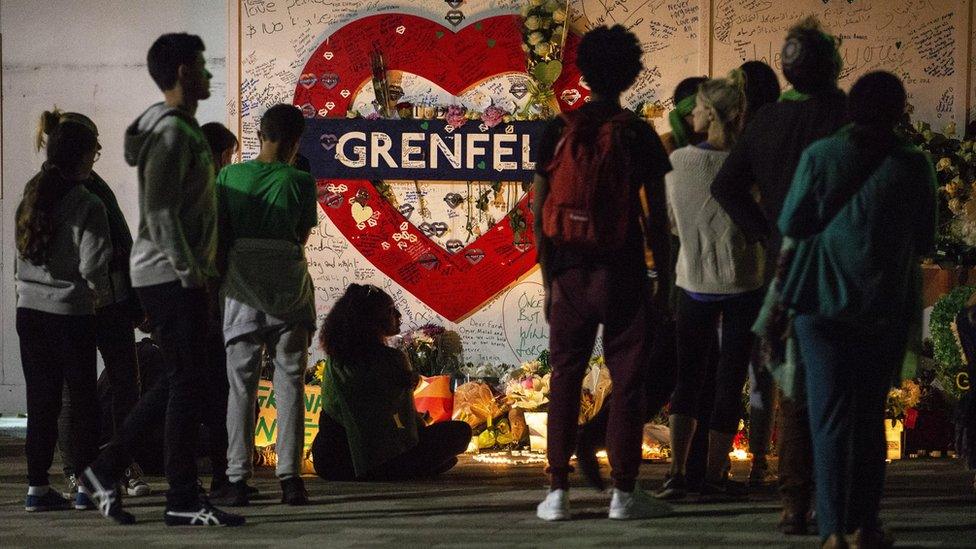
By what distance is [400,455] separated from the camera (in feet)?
22.3

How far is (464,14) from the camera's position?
9352mm

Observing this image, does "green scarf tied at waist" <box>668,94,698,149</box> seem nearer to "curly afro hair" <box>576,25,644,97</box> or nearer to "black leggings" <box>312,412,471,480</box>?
"curly afro hair" <box>576,25,644,97</box>

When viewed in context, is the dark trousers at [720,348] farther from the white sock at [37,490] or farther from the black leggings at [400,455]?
the white sock at [37,490]

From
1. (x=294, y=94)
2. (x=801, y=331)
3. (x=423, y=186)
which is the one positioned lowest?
(x=801, y=331)

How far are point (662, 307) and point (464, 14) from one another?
4.67m

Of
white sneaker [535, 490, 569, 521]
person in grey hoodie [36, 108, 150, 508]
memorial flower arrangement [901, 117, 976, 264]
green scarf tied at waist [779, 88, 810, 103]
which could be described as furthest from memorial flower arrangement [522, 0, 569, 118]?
white sneaker [535, 490, 569, 521]

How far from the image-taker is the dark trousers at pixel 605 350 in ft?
16.7

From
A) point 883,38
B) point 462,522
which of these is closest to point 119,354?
point 462,522

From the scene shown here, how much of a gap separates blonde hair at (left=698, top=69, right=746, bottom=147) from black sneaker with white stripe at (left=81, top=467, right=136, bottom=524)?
2.84 m

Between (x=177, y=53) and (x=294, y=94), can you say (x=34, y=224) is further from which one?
(x=294, y=94)

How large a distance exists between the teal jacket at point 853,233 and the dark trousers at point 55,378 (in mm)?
3038

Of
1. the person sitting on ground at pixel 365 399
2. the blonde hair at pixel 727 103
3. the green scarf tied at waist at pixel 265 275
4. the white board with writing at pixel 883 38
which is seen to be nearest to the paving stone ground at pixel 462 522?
the person sitting on ground at pixel 365 399

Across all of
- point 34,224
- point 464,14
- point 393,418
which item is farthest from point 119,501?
point 464,14

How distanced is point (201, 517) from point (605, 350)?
166cm
